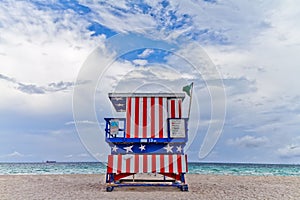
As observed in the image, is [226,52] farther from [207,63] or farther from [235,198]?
[235,198]

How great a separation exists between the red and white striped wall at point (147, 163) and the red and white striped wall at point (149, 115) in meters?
0.59

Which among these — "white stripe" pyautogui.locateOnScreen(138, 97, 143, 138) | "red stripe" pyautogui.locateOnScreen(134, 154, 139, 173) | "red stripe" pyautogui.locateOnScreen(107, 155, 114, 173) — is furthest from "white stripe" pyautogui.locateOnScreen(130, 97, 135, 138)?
"red stripe" pyautogui.locateOnScreen(107, 155, 114, 173)

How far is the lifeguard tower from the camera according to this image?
7.44 meters

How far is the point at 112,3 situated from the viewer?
11.4m

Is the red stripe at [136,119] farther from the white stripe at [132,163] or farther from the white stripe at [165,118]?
the white stripe at [165,118]

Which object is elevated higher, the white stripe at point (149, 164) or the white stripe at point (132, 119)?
the white stripe at point (132, 119)

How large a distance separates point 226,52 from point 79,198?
9784mm

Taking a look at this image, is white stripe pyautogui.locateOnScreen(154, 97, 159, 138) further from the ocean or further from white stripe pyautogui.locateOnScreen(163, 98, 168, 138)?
the ocean

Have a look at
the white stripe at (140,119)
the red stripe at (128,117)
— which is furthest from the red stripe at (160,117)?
the red stripe at (128,117)

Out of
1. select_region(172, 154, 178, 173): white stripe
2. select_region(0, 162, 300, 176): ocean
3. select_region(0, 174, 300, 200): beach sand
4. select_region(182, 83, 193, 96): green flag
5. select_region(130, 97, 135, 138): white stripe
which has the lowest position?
select_region(0, 162, 300, 176): ocean

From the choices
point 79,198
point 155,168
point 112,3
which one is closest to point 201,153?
point 155,168

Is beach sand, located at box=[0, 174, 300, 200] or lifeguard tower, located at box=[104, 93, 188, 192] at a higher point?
lifeguard tower, located at box=[104, 93, 188, 192]

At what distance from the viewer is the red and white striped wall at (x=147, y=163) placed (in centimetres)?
741

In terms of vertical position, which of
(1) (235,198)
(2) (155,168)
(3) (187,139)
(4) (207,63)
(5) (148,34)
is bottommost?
(1) (235,198)
